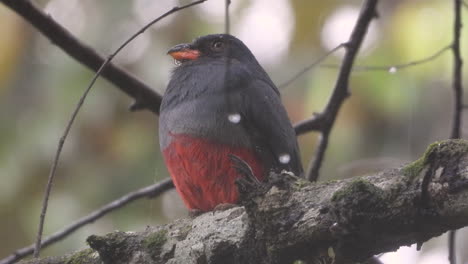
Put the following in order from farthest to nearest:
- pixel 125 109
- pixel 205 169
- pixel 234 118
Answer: pixel 125 109 → pixel 234 118 → pixel 205 169

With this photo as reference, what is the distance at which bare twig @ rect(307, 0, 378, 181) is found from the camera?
150 inches

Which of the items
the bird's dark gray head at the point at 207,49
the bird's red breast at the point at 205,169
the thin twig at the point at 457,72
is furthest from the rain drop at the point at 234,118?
the thin twig at the point at 457,72

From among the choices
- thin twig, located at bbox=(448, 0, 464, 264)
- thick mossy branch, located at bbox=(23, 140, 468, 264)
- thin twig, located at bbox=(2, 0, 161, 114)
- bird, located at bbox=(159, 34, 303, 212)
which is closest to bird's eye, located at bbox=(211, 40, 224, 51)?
bird, located at bbox=(159, 34, 303, 212)

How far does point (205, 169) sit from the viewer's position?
343cm

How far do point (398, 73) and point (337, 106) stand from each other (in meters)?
1.34

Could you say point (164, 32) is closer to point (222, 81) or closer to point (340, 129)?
point (340, 129)

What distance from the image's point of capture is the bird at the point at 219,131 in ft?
11.3

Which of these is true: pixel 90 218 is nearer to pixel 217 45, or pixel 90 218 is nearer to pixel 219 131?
pixel 219 131

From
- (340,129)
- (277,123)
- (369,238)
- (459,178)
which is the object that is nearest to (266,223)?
(369,238)

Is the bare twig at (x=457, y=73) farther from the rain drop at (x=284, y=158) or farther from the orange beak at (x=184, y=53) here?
the orange beak at (x=184, y=53)

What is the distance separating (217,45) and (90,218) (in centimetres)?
123

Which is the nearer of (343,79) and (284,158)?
(284,158)

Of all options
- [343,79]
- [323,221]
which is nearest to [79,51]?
[343,79]

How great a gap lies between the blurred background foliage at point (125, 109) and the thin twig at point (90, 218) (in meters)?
1.50
